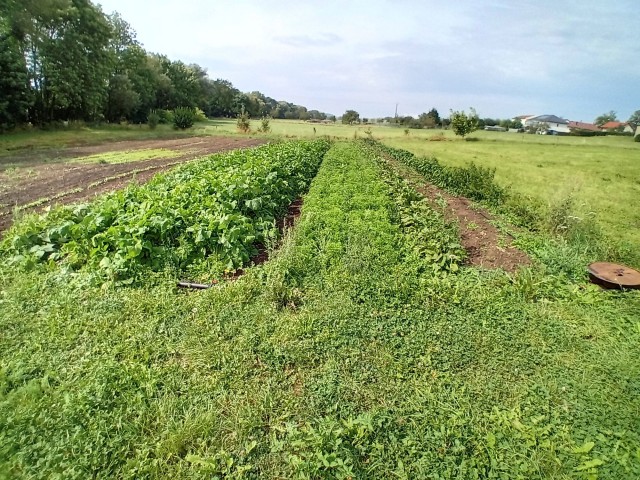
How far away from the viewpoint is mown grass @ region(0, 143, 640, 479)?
9.16 feet

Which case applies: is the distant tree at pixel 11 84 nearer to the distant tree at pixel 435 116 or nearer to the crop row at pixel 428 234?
the crop row at pixel 428 234

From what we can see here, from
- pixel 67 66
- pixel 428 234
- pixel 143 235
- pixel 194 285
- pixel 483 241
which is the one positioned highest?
pixel 67 66

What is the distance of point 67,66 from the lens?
30438 mm

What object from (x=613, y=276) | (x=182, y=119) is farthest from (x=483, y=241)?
(x=182, y=119)

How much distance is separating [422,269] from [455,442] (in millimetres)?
3448

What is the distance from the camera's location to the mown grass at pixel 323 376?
279 centimetres

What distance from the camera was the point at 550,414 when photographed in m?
3.31

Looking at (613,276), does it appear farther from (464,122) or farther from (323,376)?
(464,122)

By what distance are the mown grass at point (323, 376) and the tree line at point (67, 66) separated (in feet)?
87.0

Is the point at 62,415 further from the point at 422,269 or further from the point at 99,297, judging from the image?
the point at 422,269

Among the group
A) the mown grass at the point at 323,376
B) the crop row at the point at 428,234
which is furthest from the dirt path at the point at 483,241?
the mown grass at the point at 323,376

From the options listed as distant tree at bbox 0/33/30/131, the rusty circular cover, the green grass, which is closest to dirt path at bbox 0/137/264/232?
distant tree at bbox 0/33/30/131

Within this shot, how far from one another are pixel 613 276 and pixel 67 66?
39.5 meters

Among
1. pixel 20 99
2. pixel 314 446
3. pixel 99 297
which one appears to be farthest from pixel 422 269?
pixel 20 99
